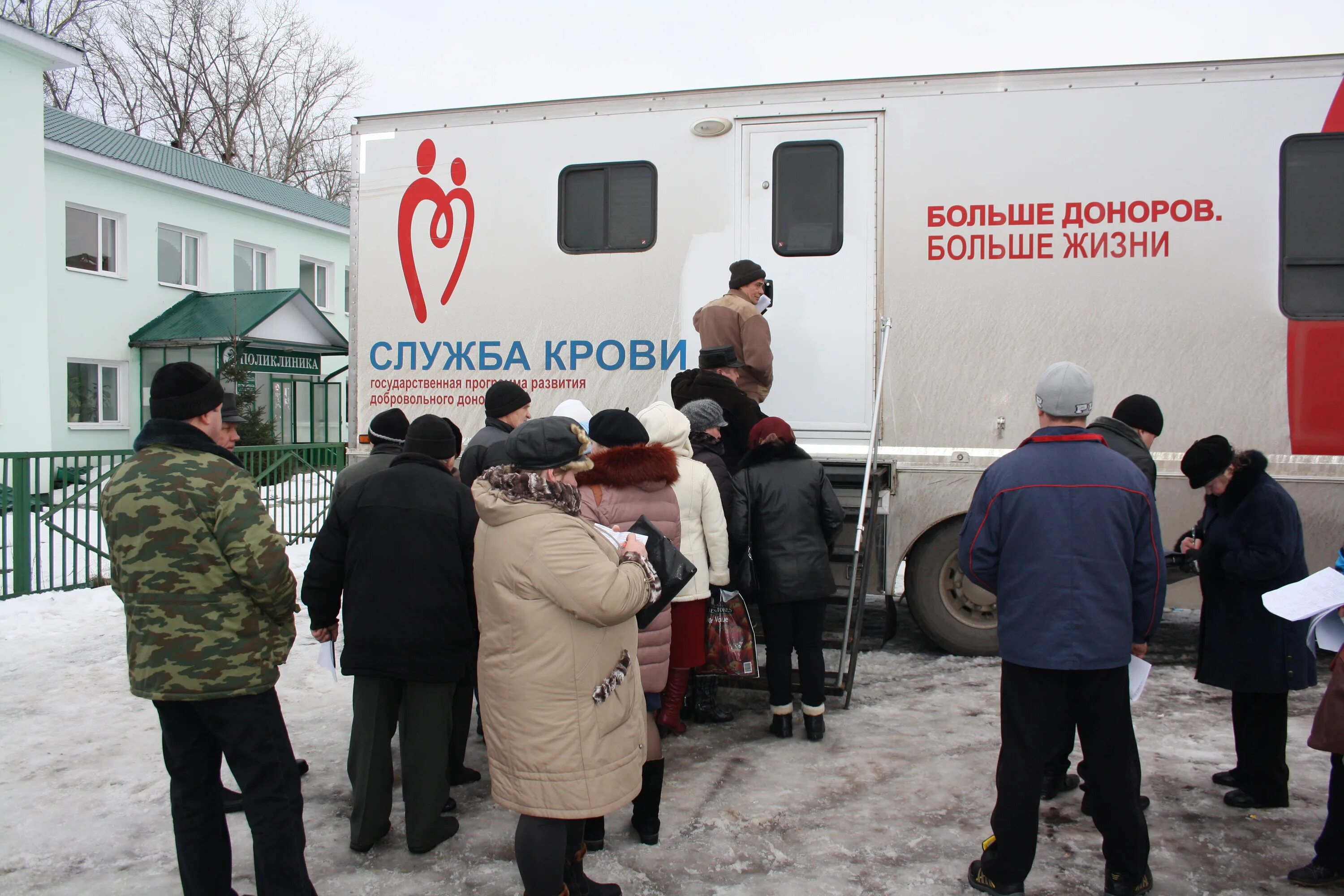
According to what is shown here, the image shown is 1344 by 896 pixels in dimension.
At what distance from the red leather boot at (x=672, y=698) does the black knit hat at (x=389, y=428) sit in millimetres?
1709

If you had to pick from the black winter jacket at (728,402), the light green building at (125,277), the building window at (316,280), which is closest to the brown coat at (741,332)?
the black winter jacket at (728,402)

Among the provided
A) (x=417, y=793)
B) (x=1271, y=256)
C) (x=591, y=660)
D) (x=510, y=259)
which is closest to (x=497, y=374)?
(x=510, y=259)

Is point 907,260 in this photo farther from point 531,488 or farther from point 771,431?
point 531,488

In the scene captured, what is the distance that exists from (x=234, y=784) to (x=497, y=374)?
2.83 meters

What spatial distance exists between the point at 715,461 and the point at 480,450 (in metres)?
1.12

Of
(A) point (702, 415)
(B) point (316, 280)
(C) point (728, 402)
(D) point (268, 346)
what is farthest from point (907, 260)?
(B) point (316, 280)

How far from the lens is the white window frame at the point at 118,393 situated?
17.6m

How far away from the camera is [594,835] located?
3.44m

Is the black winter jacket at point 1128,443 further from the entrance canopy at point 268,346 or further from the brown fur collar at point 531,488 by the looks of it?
the entrance canopy at point 268,346

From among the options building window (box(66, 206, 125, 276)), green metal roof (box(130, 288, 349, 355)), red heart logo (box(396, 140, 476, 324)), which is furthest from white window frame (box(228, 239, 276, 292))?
red heart logo (box(396, 140, 476, 324))

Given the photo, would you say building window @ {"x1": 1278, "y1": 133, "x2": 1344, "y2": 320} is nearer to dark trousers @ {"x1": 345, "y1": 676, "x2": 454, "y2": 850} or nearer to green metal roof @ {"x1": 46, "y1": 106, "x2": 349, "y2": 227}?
dark trousers @ {"x1": 345, "y1": 676, "x2": 454, "y2": 850}

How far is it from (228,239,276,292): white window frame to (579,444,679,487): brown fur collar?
65.1ft

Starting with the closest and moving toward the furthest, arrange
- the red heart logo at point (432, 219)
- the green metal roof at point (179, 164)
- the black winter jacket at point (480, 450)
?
the black winter jacket at point (480, 450) → the red heart logo at point (432, 219) → the green metal roof at point (179, 164)

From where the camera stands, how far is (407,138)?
6262 millimetres
